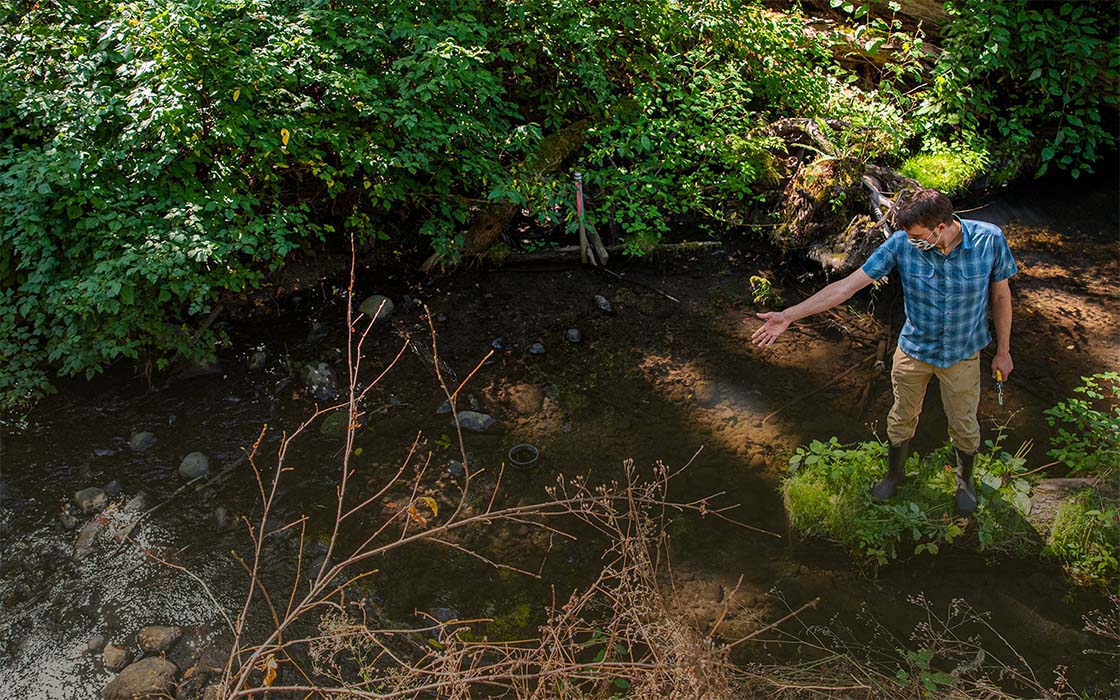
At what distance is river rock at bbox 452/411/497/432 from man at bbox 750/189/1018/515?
208cm

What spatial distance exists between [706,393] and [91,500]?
13.0 feet

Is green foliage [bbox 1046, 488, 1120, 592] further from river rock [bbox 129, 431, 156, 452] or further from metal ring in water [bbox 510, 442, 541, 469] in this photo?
river rock [bbox 129, 431, 156, 452]

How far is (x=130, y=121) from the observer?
5.07 metres

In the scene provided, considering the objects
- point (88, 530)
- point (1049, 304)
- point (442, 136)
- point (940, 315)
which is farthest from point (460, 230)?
point (1049, 304)

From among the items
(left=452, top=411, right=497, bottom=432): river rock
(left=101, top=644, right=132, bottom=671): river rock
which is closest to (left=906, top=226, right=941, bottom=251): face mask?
(left=452, top=411, right=497, bottom=432): river rock

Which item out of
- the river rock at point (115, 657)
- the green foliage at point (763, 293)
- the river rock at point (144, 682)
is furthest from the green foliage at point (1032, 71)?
the river rock at point (115, 657)

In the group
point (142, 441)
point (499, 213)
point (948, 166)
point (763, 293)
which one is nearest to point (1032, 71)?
point (948, 166)

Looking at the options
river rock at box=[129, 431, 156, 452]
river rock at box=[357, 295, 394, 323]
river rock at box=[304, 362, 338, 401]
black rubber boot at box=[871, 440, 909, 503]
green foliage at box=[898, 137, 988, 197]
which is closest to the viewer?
black rubber boot at box=[871, 440, 909, 503]

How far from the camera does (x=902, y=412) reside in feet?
13.0

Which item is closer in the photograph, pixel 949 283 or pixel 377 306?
pixel 949 283

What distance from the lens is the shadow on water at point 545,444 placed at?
152 inches

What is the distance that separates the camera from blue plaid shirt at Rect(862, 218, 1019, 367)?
3.41 metres

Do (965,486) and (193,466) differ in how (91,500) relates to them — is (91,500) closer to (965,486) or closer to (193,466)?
(193,466)

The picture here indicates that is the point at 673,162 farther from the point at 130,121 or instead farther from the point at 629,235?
the point at 130,121
